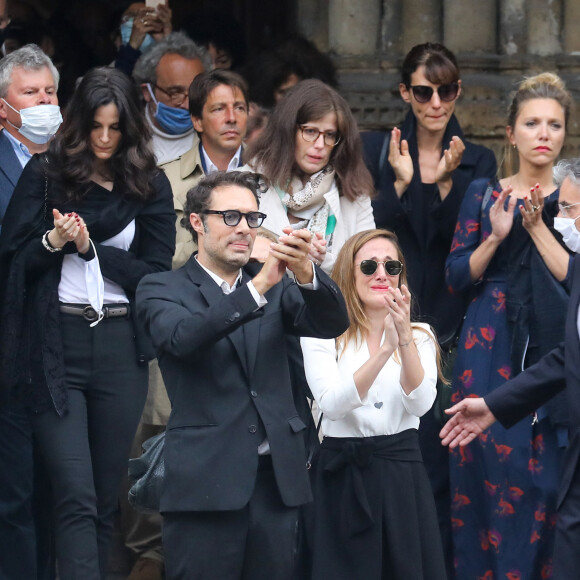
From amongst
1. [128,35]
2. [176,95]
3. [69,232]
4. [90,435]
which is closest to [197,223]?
[69,232]

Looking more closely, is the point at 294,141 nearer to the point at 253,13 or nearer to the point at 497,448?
the point at 497,448

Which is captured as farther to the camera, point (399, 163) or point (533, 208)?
point (399, 163)

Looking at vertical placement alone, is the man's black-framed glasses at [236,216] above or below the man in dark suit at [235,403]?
above

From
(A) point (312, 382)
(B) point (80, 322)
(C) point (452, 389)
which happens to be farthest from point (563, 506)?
(B) point (80, 322)

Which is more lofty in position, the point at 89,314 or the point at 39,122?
the point at 39,122

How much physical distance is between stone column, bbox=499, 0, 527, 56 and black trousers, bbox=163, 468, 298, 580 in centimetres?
381

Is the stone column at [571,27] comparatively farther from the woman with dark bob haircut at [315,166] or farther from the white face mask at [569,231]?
the white face mask at [569,231]

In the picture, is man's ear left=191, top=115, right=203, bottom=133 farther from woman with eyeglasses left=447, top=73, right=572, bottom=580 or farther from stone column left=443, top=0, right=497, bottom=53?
stone column left=443, top=0, right=497, bottom=53

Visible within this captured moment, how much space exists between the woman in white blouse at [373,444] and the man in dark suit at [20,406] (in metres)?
1.18

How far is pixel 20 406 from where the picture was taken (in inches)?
236

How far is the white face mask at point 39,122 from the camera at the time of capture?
6.36 m

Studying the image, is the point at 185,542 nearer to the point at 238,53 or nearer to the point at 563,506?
the point at 563,506

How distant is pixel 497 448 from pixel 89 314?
1847mm

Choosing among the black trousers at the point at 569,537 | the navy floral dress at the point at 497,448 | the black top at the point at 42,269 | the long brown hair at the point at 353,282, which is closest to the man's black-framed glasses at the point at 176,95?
the black top at the point at 42,269
